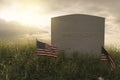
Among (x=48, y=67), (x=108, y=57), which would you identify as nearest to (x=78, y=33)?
(x=48, y=67)

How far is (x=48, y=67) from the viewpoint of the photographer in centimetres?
1351

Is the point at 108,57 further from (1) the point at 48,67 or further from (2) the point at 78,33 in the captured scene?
(2) the point at 78,33

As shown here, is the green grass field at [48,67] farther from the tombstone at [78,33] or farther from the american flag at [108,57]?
the american flag at [108,57]

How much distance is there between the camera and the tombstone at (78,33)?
15508 millimetres

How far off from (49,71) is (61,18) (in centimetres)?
372

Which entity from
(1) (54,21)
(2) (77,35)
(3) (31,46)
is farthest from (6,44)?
(2) (77,35)

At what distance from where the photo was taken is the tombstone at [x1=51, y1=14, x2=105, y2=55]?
1551 centimetres

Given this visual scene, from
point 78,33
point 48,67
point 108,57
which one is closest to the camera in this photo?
point 108,57

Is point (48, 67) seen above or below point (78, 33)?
below

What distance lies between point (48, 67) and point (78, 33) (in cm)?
300

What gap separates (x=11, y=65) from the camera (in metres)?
13.4

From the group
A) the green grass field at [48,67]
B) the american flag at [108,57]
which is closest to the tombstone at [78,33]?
the green grass field at [48,67]

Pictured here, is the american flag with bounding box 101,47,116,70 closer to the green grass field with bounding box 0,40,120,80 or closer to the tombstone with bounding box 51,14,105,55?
the green grass field with bounding box 0,40,120,80

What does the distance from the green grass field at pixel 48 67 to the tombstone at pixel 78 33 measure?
49 centimetres
